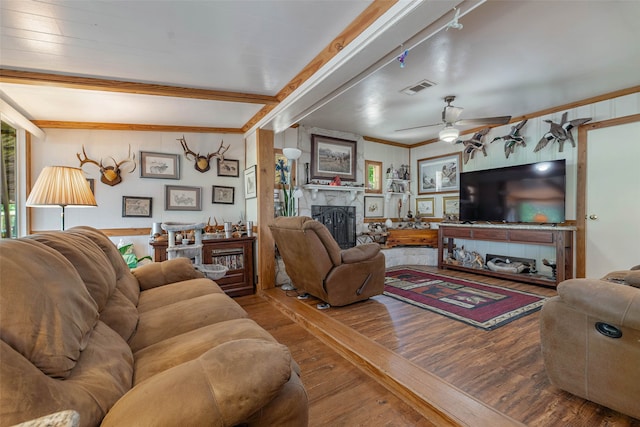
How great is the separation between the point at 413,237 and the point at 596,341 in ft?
12.7

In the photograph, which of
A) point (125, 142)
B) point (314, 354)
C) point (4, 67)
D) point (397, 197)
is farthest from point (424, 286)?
point (4, 67)

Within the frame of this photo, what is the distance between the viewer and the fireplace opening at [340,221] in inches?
191

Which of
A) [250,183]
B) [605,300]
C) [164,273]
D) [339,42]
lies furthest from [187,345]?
[250,183]

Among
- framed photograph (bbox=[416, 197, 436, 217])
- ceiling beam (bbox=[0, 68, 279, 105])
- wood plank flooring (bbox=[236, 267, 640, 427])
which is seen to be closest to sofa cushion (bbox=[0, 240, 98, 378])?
wood plank flooring (bbox=[236, 267, 640, 427])

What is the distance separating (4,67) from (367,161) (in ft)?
15.9

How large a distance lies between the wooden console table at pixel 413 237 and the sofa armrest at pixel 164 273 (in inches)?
145

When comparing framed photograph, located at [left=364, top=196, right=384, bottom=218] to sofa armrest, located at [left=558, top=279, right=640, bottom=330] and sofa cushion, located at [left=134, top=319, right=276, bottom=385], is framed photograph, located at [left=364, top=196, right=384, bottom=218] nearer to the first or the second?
sofa armrest, located at [left=558, top=279, right=640, bottom=330]

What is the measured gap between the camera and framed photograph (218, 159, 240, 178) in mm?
4102

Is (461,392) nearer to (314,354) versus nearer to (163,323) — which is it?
(314,354)

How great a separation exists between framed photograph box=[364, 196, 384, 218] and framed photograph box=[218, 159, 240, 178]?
102 inches

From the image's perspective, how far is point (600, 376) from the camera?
1397 mm

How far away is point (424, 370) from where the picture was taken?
5.84ft

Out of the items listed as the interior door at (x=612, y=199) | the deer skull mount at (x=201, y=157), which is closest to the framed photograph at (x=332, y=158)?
the deer skull mount at (x=201, y=157)

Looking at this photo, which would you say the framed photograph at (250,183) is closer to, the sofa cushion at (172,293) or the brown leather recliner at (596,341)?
the sofa cushion at (172,293)
